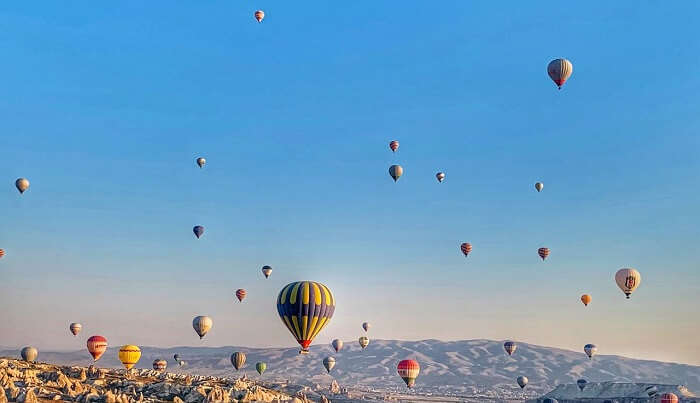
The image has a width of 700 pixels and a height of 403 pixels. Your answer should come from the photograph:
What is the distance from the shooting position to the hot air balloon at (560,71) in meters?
104

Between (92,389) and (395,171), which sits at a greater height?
(395,171)

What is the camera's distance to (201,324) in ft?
485

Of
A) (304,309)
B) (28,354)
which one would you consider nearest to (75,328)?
(28,354)

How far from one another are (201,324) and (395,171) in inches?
2133

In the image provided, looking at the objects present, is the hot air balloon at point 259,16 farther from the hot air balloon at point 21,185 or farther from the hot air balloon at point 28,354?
the hot air balloon at point 28,354

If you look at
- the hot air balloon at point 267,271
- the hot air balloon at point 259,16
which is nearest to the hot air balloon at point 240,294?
the hot air balloon at point 267,271

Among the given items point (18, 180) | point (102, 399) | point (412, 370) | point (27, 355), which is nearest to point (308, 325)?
point (102, 399)

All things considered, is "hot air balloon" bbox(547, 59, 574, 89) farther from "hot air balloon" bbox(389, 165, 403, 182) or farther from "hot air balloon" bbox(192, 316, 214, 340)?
"hot air balloon" bbox(192, 316, 214, 340)

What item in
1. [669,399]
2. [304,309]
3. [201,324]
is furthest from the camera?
[669,399]

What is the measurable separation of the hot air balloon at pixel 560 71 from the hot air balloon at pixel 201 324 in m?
86.9

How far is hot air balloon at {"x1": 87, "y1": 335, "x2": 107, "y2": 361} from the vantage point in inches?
5069

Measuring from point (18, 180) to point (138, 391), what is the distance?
47.3m

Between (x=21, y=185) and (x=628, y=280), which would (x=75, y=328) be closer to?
(x=21, y=185)

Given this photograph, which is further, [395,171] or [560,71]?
[395,171]
